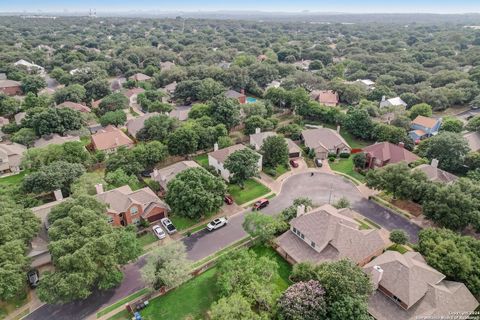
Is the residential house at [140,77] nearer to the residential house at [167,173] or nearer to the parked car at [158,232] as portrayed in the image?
the residential house at [167,173]

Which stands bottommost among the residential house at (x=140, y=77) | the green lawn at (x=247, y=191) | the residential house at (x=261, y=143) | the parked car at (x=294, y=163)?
the green lawn at (x=247, y=191)

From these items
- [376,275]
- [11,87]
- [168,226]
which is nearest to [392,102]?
[376,275]

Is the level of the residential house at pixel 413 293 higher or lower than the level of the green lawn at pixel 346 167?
higher

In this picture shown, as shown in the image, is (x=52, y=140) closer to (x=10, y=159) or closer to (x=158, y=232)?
(x=10, y=159)

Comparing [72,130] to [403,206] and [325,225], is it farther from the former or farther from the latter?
[403,206]

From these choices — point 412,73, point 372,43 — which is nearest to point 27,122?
point 412,73

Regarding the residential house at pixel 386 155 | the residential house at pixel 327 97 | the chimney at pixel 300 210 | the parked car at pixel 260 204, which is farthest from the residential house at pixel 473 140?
the parked car at pixel 260 204
